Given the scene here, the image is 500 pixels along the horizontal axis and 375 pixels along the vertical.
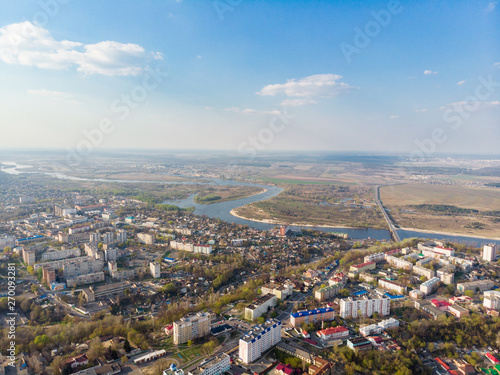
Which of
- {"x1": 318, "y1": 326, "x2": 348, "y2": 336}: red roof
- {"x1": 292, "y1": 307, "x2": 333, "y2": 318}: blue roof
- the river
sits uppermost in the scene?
{"x1": 292, "y1": 307, "x2": 333, "y2": 318}: blue roof

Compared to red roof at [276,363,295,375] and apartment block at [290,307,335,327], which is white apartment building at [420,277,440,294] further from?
red roof at [276,363,295,375]

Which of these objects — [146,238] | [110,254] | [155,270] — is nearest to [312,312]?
[155,270]

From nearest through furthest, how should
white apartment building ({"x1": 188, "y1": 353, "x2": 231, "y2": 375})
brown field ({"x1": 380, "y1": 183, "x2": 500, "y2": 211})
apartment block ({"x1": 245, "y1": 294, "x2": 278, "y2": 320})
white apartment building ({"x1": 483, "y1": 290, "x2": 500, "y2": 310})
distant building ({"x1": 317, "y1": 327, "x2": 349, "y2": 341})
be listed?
white apartment building ({"x1": 188, "y1": 353, "x2": 231, "y2": 375}) → distant building ({"x1": 317, "y1": 327, "x2": 349, "y2": 341}) → apartment block ({"x1": 245, "y1": 294, "x2": 278, "y2": 320}) → white apartment building ({"x1": 483, "y1": 290, "x2": 500, "y2": 310}) → brown field ({"x1": 380, "y1": 183, "x2": 500, "y2": 211})

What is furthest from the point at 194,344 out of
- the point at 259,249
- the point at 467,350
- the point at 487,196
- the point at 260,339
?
the point at 487,196

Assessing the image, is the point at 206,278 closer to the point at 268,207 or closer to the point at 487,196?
the point at 268,207

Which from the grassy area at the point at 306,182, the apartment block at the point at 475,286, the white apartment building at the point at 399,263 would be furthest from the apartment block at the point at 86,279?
the grassy area at the point at 306,182

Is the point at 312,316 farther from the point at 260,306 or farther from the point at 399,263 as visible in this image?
the point at 399,263

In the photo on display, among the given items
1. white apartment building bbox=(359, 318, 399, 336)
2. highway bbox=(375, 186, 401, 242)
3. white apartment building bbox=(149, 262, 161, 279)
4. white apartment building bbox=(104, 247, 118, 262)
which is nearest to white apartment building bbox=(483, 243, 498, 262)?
highway bbox=(375, 186, 401, 242)
